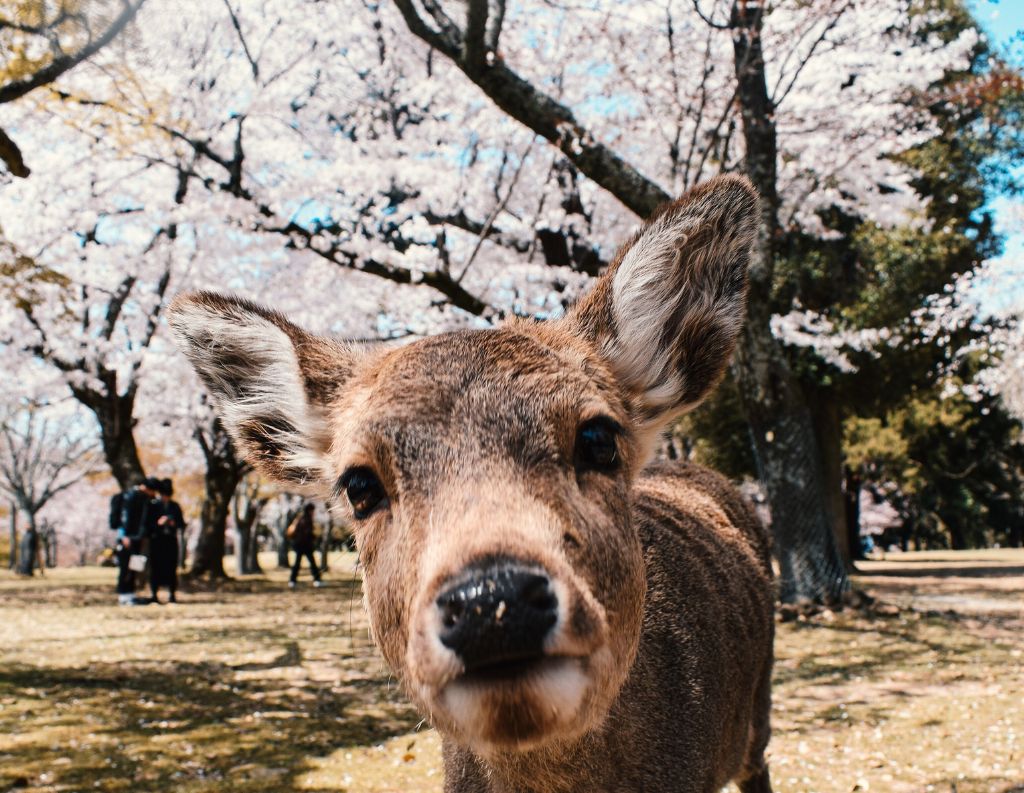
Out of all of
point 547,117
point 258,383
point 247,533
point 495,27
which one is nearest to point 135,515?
point 547,117

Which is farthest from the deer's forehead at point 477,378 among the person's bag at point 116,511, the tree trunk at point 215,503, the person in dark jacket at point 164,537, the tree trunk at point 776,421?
the tree trunk at point 215,503

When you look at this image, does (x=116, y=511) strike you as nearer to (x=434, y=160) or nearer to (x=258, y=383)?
(x=434, y=160)

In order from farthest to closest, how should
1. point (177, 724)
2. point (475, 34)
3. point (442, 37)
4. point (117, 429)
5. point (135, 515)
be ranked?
point (117, 429)
point (135, 515)
point (442, 37)
point (475, 34)
point (177, 724)

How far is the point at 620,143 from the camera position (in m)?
16.2

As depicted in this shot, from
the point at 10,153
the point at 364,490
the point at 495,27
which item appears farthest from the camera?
the point at 495,27

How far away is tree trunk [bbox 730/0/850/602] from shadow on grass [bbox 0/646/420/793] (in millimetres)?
6474

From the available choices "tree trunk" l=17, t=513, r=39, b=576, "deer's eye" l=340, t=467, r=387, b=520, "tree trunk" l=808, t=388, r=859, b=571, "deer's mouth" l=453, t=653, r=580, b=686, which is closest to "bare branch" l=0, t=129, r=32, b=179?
"deer's eye" l=340, t=467, r=387, b=520

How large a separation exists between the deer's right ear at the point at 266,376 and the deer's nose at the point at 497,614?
156 cm

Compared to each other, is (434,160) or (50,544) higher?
(434,160)

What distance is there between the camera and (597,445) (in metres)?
2.58

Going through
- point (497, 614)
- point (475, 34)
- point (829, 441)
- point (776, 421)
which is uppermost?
point (475, 34)

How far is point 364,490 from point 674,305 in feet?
4.48

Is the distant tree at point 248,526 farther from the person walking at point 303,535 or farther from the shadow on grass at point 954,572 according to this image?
the shadow on grass at point 954,572

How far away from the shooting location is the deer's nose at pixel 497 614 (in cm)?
181
